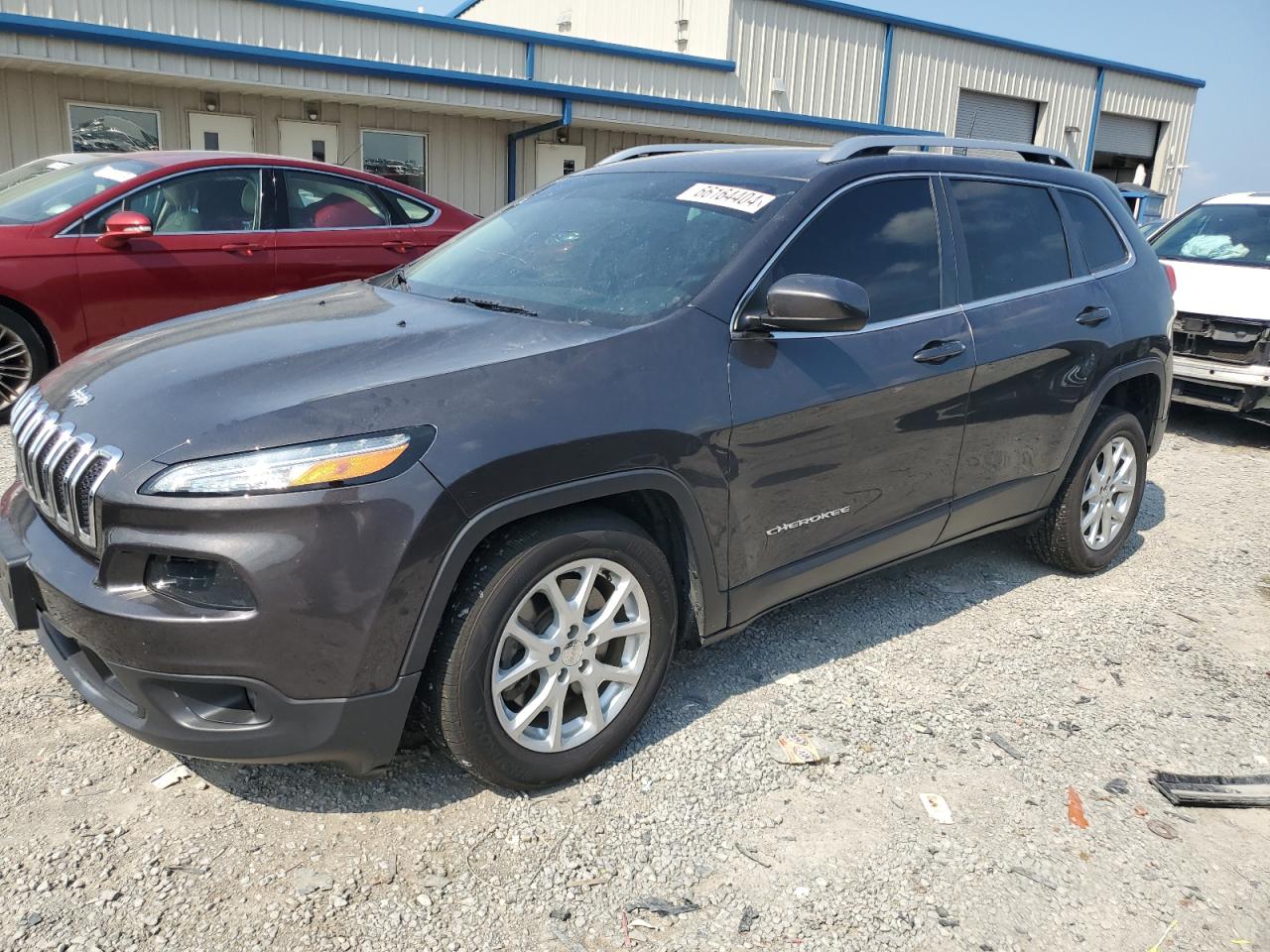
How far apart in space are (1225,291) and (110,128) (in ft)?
39.4

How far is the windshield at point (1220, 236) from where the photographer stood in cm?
830

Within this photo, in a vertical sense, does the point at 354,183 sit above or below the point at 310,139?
below

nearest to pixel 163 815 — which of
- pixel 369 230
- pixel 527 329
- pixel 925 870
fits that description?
pixel 527 329

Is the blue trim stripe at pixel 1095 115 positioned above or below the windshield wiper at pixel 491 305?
above

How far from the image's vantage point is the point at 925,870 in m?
2.71

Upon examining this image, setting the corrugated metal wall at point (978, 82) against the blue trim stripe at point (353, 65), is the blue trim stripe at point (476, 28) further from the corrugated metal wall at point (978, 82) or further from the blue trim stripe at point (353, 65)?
the corrugated metal wall at point (978, 82)

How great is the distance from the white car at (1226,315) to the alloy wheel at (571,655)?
21.5ft

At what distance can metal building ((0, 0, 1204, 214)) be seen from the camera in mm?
11820

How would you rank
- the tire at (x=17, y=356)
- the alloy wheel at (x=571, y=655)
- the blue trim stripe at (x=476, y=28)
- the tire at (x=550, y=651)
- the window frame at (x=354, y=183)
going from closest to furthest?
the tire at (x=550, y=651) → the alloy wheel at (x=571, y=655) → the tire at (x=17, y=356) → the window frame at (x=354, y=183) → the blue trim stripe at (x=476, y=28)

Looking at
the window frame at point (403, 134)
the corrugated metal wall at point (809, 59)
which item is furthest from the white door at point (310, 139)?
the corrugated metal wall at point (809, 59)

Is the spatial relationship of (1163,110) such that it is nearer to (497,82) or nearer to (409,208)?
(497,82)

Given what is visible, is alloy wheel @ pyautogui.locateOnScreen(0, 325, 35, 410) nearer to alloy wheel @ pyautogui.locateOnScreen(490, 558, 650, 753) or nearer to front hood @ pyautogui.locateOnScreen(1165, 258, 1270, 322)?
alloy wheel @ pyautogui.locateOnScreen(490, 558, 650, 753)

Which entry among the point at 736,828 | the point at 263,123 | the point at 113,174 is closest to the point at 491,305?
the point at 736,828

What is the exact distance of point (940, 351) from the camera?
146 inches
